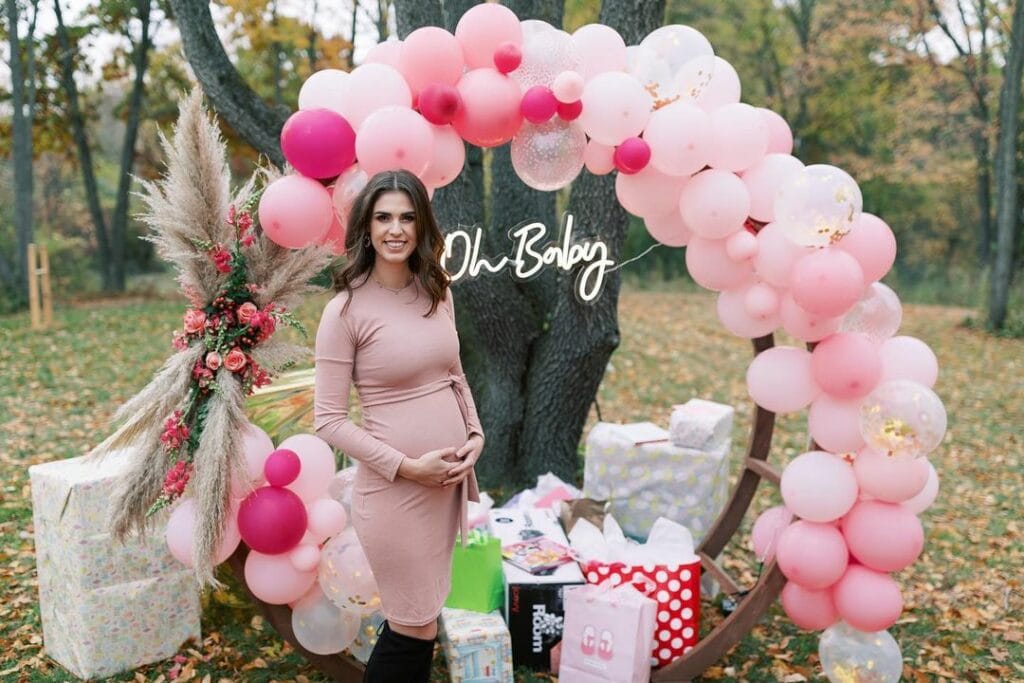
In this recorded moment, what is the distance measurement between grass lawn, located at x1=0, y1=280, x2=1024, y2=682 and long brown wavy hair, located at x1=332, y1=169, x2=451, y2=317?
1.71 meters

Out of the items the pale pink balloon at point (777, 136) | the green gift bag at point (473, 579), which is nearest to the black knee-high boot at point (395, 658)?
the green gift bag at point (473, 579)

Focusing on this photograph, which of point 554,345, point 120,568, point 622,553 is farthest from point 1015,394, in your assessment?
point 120,568

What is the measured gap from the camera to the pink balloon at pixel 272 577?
270 cm

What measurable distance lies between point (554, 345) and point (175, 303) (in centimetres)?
969

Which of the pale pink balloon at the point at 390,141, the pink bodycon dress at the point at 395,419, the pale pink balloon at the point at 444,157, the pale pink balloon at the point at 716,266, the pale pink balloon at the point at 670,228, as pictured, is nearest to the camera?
the pink bodycon dress at the point at 395,419

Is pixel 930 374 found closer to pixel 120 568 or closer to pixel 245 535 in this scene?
pixel 245 535

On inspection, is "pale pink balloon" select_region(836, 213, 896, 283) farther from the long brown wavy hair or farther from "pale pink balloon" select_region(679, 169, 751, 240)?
the long brown wavy hair

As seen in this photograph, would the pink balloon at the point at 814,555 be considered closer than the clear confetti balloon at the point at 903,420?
No

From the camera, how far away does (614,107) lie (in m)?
2.66

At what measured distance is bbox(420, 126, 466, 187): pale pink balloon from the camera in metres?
2.64

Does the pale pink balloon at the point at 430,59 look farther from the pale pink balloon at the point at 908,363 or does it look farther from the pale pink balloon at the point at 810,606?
the pale pink balloon at the point at 810,606

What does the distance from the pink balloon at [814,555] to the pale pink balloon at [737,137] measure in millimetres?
1279

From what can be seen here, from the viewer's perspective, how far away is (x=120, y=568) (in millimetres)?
2977

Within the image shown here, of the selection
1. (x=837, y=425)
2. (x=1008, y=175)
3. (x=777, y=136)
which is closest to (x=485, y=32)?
(x=777, y=136)
